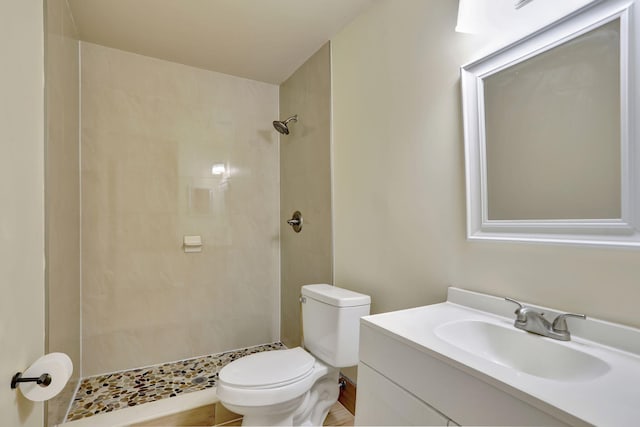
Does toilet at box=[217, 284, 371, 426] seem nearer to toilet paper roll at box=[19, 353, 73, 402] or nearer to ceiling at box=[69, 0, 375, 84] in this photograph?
toilet paper roll at box=[19, 353, 73, 402]

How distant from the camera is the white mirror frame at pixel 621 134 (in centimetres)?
77

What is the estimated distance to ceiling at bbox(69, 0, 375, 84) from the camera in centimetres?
170

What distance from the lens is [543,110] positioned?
38.2 inches

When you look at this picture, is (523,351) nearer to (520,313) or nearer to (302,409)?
(520,313)

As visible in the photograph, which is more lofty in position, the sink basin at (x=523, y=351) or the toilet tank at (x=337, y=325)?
the sink basin at (x=523, y=351)

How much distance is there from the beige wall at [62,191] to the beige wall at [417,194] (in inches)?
55.5

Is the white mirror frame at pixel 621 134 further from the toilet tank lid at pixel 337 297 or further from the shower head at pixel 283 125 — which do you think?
the shower head at pixel 283 125

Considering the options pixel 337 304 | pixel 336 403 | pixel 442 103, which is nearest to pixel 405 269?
pixel 337 304

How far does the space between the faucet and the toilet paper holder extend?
1.34m

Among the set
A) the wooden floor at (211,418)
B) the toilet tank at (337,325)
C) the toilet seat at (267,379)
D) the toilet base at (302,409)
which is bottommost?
the wooden floor at (211,418)

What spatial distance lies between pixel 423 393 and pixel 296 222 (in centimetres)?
173

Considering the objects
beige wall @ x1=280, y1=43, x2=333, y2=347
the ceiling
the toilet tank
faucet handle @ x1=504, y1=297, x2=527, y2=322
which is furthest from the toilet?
the ceiling

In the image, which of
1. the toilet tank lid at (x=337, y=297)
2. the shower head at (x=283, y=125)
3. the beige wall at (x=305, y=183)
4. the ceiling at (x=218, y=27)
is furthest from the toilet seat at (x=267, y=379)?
A: the ceiling at (x=218, y=27)

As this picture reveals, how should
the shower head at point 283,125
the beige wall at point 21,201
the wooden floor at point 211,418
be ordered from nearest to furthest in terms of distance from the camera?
the beige wall at point 21,201
the wooden floor at point 211,418
the shower head at point 283,125
